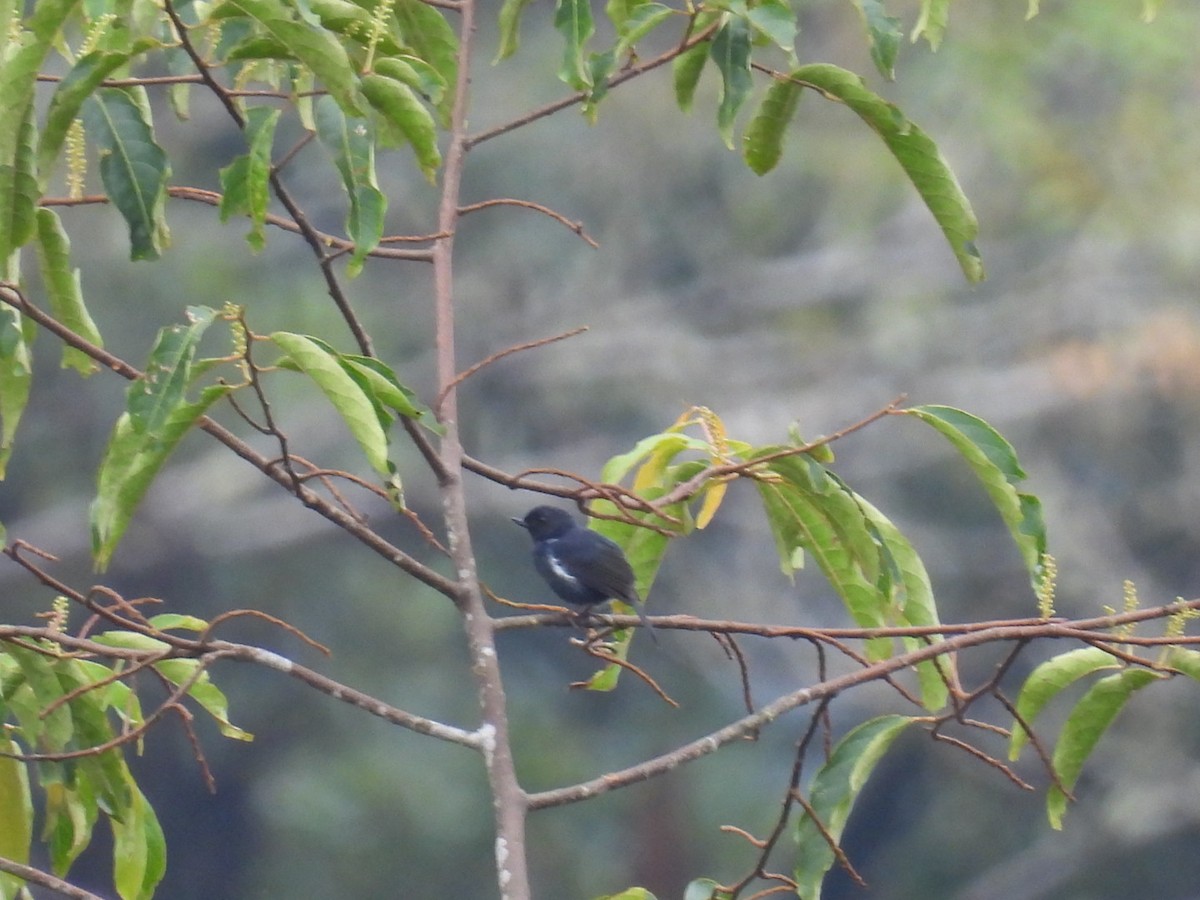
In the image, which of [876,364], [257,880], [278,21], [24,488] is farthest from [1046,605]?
[257,880]

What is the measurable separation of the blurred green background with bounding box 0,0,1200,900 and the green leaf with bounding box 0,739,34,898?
480 cm

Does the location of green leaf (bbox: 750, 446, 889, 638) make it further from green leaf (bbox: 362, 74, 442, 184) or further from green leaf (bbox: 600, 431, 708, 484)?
green leaf (bbox: 362, 74, 442, 184)

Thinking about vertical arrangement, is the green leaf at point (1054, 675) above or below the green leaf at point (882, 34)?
below

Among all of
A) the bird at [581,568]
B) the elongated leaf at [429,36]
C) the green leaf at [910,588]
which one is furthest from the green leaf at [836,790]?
the bird at [581,568]

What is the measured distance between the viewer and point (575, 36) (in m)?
1.25

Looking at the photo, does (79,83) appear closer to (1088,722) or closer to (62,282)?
(62,282)

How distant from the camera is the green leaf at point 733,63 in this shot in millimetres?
1153

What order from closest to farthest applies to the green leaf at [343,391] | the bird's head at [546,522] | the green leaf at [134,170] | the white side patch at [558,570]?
the green leaf at [343,391]
the green leaf at [134,170]
the white side patch at [558,570]
the bird's head at [546,522]

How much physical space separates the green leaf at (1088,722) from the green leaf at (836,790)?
0.13 meters

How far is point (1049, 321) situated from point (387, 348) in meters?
2.79

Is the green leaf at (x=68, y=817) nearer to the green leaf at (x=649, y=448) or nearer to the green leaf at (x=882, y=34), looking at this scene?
the green leaf at (x=649, y=448)

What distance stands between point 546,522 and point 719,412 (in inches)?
149

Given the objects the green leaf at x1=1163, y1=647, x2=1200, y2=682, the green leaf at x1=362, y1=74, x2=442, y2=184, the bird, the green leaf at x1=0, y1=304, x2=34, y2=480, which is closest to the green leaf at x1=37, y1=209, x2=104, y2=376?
the green leaf at x1=0, y1=304, x2=34, y2=480

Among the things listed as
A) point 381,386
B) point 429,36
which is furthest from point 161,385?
point 429,36
